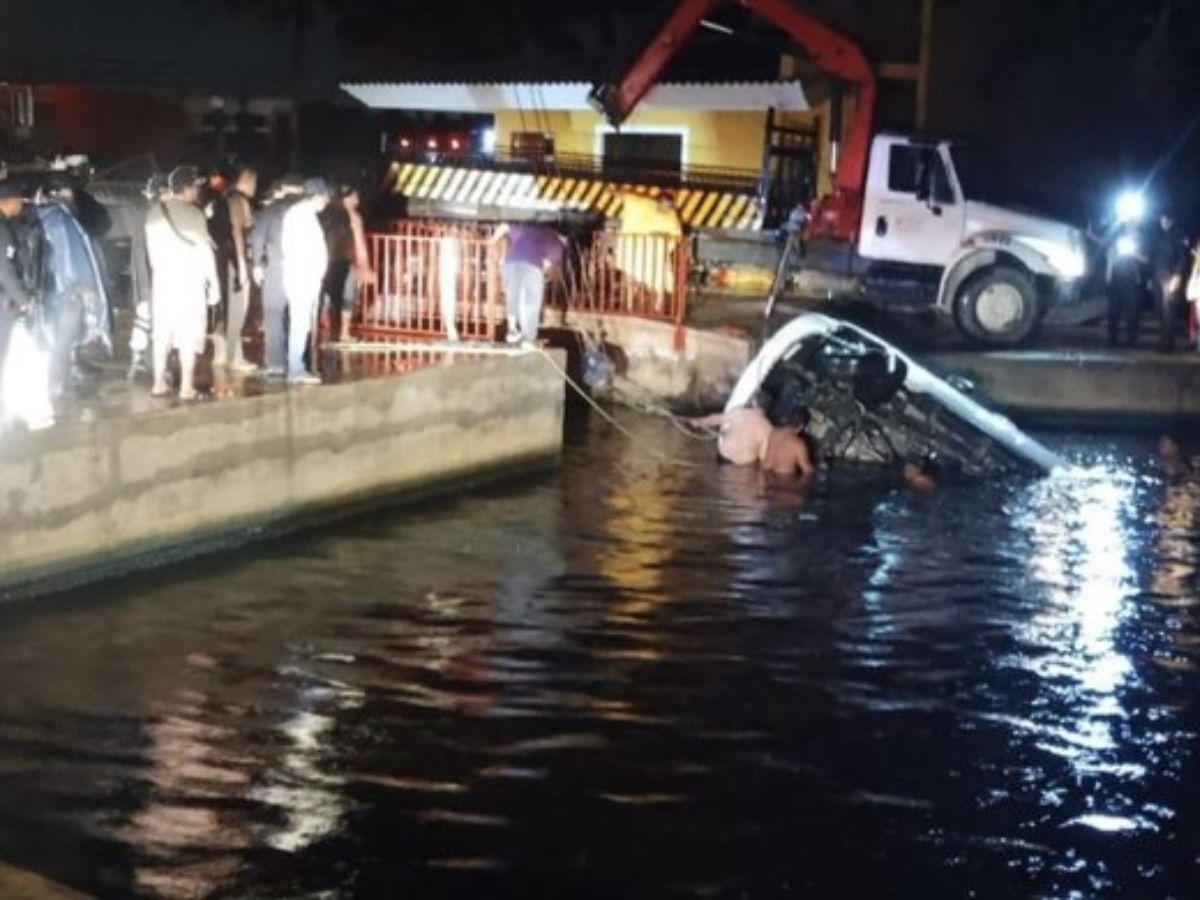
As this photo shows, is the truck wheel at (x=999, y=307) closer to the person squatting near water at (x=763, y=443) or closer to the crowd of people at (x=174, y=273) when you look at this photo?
the person squatting near water at (x=763, y=443)

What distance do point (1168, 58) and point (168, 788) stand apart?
26.0 m

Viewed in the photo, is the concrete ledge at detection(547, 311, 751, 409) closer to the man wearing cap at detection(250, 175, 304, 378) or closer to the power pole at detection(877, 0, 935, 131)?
the man wearing cap at detection(250, 175, 304, 378)

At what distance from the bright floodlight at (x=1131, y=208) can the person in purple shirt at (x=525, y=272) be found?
7610 mm

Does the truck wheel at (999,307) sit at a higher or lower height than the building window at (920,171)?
lower

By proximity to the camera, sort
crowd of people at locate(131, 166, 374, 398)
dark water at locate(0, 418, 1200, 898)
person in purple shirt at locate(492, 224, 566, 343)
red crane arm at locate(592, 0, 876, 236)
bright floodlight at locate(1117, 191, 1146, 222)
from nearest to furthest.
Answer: dark water at locate(0, 418, 1200, 898) < crowd of people at locate(131, 166, 374, 398) < person in purple shirt at locate(492, 224, 566, 343) < bright floodlight at locate(1117, 191, 1146, 222) < red crane arm at locate(592, 0, 876, 236)

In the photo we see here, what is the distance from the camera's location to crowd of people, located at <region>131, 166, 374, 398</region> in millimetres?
14672

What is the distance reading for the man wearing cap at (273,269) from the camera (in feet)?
52.2

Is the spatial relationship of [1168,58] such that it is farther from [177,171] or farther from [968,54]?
[177,171]

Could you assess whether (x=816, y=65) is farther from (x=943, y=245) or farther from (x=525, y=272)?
(x=525, y=272)

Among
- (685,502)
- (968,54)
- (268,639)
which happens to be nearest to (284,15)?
(968,54)

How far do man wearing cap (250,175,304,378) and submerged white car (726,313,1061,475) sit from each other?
497 cm

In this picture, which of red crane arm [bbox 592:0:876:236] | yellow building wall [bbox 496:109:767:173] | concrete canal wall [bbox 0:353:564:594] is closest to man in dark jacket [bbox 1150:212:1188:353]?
red crane arm [bbox 592:0:876:236]

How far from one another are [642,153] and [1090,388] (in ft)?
47.2

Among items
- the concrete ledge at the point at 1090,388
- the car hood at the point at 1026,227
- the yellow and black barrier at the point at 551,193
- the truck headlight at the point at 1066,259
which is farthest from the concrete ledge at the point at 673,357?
the yellow and black barrier at the point at 551,193
